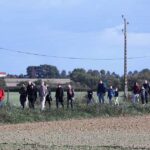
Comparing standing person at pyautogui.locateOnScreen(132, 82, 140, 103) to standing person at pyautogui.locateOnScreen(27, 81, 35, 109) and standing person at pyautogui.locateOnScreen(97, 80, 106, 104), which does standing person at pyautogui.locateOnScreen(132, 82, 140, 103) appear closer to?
standing person at pyautogui.locateOnScreen(97, 80, 106, 104)

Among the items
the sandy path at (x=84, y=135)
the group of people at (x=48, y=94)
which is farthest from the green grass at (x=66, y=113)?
the sandy path at (x=84, y=135)

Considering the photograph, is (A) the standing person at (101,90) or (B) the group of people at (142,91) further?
(B) the group of people at (142,91)

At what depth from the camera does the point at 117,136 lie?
84.4ft

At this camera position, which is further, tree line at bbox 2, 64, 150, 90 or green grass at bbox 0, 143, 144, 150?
tree line at bbox 2, 64, 150, 90

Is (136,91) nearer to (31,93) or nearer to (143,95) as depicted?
(143,95)

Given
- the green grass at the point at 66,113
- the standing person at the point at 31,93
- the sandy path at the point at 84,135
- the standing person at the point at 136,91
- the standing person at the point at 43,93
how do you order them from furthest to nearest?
the standing person at the point at 136,91
the standing person at the point at 43,93
the standing person at the point at 31,93
the green grass at the point at 66,113
the sandy path at the point at 84,135

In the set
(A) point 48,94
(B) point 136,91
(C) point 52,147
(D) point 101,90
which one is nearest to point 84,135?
(C) point 52,147

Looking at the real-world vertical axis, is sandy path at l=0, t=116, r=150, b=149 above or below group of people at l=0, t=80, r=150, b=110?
below

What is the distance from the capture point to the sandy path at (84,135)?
22828mm

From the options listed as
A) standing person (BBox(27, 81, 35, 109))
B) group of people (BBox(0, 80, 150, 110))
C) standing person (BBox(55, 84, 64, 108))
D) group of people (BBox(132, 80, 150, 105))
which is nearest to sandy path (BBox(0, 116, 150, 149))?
standing person (BBox(27, 81, 35, 109))

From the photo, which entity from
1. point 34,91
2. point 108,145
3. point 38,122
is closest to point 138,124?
point 38,122

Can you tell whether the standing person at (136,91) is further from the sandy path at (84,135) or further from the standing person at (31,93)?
the sandy path at (84,135)

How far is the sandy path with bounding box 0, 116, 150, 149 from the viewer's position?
22.8 m

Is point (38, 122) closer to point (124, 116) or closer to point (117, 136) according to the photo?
point (124, 116)
